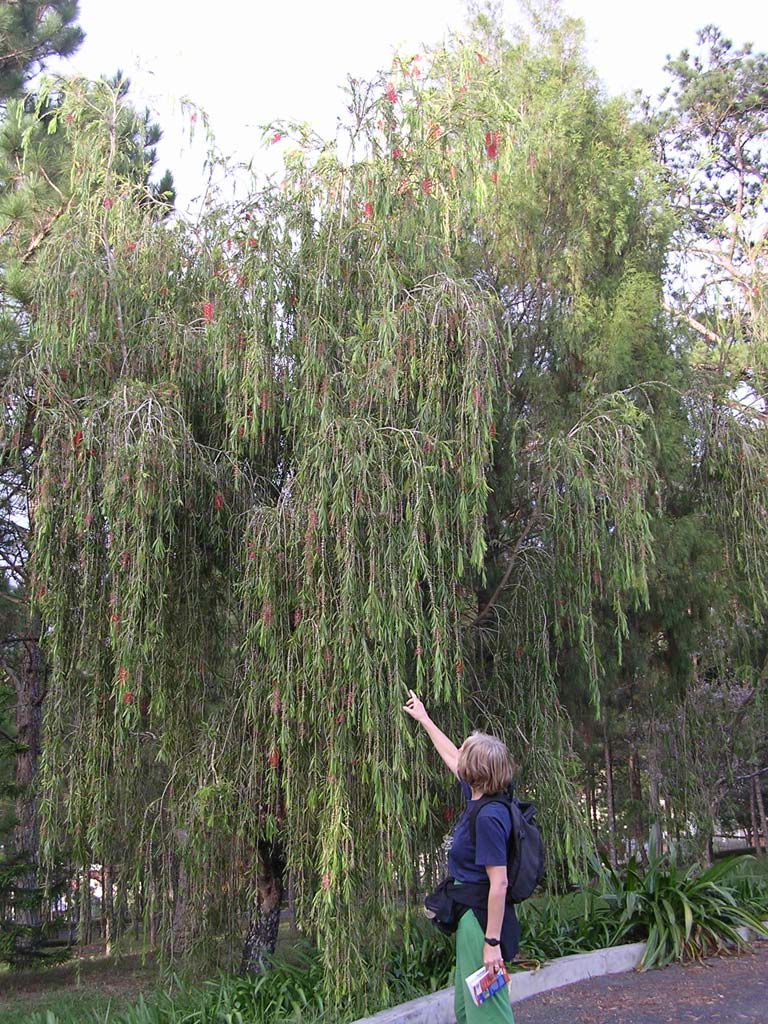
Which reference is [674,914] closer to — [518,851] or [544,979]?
[544,979]

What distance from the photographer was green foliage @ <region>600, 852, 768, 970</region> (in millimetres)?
7215

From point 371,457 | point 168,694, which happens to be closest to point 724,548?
point 371,457

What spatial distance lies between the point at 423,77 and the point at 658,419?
339 centimetres

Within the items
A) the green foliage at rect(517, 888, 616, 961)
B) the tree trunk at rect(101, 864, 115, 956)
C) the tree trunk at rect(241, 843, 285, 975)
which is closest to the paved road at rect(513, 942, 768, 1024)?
the green foliage at rect(517, 888, 616, 961)

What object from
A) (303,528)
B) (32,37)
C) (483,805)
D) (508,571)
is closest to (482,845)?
(483,805)

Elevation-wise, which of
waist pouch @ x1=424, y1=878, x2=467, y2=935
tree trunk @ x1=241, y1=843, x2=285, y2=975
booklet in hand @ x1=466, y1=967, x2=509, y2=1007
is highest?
waist pouch @ x1=424, y1=878, x2=467, y2=935

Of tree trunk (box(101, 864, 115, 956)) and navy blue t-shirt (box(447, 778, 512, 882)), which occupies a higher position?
navy blue t-shirt (box(447, 778, 512, 882))

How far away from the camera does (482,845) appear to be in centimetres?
360

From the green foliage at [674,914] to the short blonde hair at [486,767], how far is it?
4.18m

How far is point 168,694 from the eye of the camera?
251 inches

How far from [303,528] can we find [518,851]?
2651mm

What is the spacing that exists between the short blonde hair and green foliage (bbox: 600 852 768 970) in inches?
165

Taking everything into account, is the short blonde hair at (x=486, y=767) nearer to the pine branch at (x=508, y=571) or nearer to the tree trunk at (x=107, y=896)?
the pine branch at (x=508, y=571)

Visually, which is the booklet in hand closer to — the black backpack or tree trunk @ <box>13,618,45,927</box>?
the black backpack
